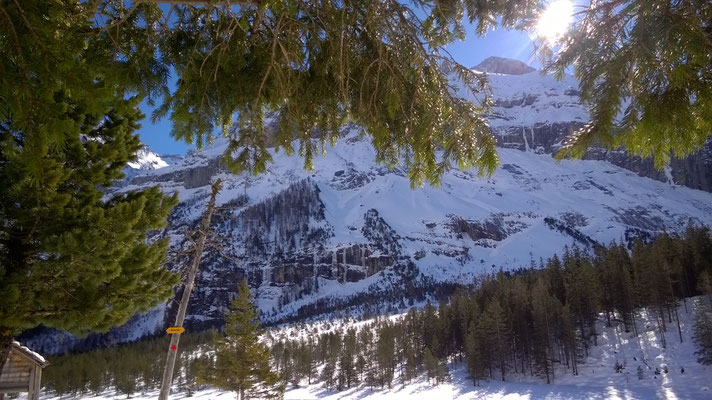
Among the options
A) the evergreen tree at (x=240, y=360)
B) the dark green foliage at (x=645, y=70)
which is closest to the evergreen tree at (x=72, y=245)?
the dark green foliage at (x=645, y=70)

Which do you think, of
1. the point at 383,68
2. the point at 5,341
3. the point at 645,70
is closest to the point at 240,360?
the point at 5,341

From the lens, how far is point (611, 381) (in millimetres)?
39250

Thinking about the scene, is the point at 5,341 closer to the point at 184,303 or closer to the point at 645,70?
the point at 184,303

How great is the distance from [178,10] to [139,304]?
4990 mm

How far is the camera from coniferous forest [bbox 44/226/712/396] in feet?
158

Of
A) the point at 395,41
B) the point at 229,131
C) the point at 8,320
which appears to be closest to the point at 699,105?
the point at 395,41

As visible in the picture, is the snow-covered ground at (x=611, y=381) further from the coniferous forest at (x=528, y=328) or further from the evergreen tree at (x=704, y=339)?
the coniferous forest at (x=528, y=328)

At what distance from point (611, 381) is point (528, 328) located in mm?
13360

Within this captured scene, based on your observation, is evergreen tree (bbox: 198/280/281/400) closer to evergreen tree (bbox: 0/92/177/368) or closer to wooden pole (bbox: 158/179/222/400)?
wooden pole (bbox: 158/179/222/400)

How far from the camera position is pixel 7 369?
34.5 feet

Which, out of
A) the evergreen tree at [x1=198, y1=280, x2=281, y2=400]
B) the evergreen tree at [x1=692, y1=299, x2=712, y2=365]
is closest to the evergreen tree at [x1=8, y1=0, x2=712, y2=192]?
the evergreen tree at [x1=198, y1=280, x2=281, y2=400]

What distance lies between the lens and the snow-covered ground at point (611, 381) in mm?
34969

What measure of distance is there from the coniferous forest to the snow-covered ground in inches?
38.7

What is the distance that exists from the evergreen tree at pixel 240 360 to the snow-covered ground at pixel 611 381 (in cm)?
2659
